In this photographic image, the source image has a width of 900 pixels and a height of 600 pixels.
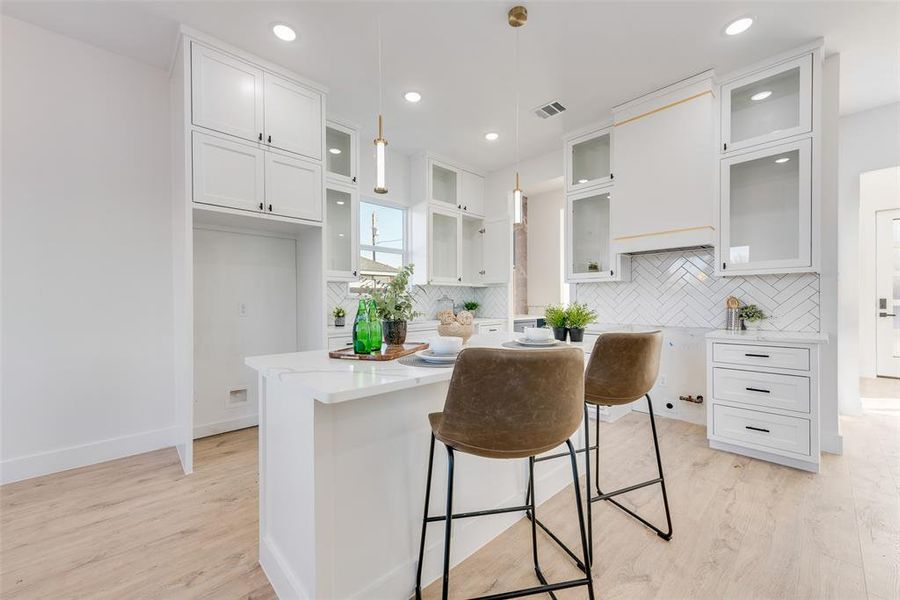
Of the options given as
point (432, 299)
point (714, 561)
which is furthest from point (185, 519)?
point (432, 299)

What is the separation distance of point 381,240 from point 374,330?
274 centimetres

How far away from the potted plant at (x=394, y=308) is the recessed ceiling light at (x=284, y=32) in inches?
72.5

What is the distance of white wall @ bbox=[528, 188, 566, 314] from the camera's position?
5414mm

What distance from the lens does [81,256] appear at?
255 centimetres

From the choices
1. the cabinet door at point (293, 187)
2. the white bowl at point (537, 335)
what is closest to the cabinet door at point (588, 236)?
the white bowl at point (537, 335)

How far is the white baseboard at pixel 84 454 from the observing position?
2.32m

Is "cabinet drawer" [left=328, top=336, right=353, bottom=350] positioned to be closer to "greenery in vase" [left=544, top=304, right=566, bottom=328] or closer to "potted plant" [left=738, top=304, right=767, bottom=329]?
"greenery in vase" [left=544, top=304, right=566, bottom=328]

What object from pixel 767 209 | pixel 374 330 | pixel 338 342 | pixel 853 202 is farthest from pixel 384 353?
pixel 853 202

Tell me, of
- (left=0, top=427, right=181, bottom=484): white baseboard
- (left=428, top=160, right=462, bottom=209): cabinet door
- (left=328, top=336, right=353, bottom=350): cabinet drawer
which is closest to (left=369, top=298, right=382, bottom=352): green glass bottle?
(left=328, top=336, right=353, bottom=350): cabinet drawer

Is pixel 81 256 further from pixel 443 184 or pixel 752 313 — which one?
pixel 752 313

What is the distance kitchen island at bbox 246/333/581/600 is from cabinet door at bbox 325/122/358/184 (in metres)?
2.34

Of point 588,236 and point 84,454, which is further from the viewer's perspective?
point 588,236

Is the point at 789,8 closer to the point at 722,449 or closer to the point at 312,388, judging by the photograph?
the point at 722,449

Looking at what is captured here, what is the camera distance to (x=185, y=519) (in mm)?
1922
